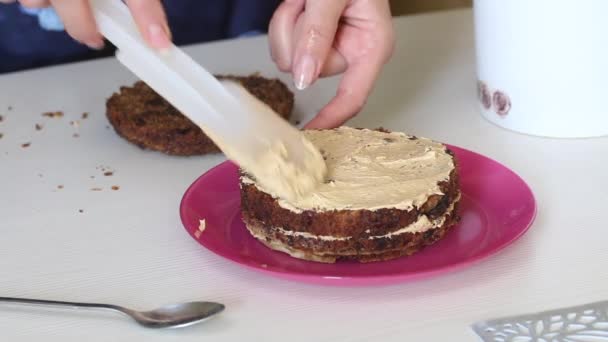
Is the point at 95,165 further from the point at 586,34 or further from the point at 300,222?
the point at 586,34

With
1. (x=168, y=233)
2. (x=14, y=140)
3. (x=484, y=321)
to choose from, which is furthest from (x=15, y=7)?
(x=484, y=321)

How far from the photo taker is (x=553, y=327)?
2.23ft

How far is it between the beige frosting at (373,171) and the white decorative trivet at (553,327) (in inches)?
5.2

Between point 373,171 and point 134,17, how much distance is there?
26 cm

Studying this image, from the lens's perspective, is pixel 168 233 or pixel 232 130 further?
pixel 168 233

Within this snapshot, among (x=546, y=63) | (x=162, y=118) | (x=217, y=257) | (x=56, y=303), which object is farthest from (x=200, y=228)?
(x=546, y=63)

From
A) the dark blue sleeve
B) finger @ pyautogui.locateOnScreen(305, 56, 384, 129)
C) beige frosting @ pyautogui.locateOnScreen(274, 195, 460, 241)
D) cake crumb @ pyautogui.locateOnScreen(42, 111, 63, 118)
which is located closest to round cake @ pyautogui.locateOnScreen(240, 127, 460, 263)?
beige frosting @ pyautogui.locateOnScreen(274, 195, 460, 241)

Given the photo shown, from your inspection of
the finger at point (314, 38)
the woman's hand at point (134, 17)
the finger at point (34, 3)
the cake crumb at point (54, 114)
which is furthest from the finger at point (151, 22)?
the cake crumb at point (54, 114)

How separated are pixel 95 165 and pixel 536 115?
53cm

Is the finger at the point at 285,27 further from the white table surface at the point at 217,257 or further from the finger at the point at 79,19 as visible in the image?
the finger at the point at 79,19

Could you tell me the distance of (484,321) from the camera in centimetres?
69

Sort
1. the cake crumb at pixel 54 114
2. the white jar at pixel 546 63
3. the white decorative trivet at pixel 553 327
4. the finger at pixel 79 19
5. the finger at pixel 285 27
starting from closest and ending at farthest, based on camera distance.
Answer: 1. the white decorative trivet at pixel 553 327
2. the finger at pixel 79 19
3. the white jar at pixel 546 63
4. the finger at pixel 285 27
5. the cake crumb at pixel 54 114

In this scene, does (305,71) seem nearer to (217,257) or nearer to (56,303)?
(217,257)

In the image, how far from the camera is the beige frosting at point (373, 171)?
0.76 metres
